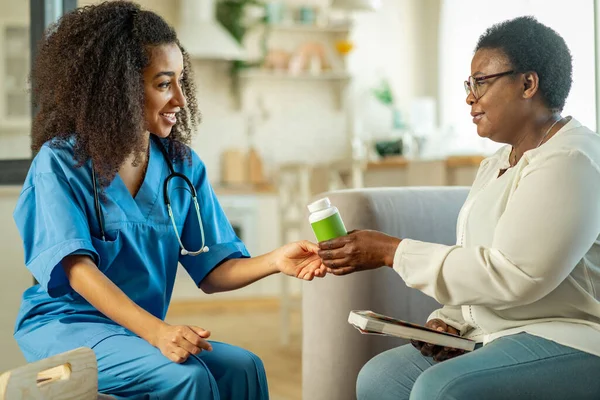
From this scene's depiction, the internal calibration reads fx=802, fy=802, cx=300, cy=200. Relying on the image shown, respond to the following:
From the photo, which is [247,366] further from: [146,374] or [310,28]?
[310,28]

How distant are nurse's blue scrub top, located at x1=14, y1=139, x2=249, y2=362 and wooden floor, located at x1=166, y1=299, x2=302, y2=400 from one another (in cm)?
159

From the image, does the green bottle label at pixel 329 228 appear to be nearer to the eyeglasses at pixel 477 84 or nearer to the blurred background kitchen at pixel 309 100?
the eyeglasses at pixel 477 84

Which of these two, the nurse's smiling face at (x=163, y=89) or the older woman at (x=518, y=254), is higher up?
the nurse's smiling face at (x=163, y=89)

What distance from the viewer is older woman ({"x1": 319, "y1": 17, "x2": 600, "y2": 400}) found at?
4.30 ft

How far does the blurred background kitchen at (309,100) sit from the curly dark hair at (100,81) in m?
3.05

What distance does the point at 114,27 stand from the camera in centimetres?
156

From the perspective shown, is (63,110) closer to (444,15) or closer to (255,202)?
(255,202)

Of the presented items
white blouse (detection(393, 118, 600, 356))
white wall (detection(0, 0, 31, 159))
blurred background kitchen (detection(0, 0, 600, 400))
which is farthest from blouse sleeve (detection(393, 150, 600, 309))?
blurred background kitchen (detection(0, 0, 600, 400))

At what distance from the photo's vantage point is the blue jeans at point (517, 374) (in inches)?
51.3

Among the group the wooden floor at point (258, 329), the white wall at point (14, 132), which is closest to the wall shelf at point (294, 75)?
the wooden floor at point (258, 329)

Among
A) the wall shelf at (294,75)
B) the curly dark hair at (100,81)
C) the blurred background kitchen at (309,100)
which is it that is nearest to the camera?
the curly dark hair at (100,81)

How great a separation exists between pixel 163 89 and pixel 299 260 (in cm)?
45

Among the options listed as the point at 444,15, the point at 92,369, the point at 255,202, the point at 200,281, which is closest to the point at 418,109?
the point at 444,15

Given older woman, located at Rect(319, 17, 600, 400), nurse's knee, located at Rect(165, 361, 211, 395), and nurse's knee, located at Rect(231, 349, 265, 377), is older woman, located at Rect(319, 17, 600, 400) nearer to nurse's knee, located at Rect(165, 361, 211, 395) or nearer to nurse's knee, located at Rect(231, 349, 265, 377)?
nurse's knee, located at Rect(231, 349, 265, 377)
